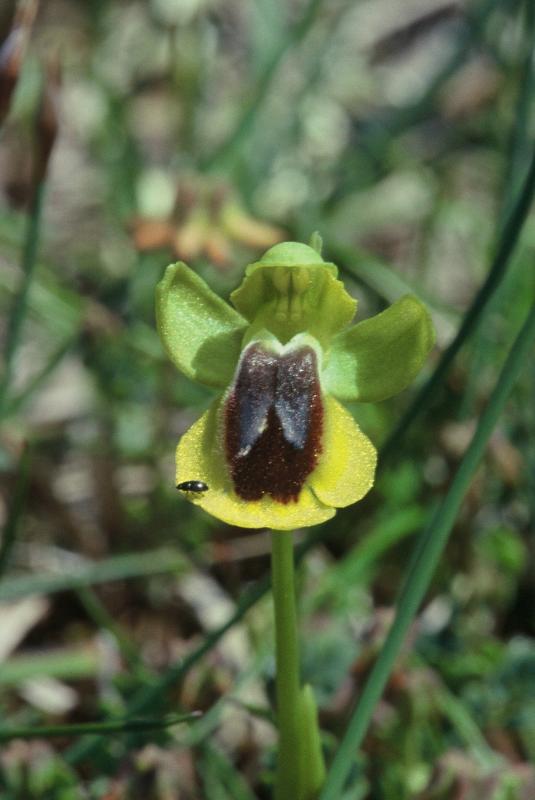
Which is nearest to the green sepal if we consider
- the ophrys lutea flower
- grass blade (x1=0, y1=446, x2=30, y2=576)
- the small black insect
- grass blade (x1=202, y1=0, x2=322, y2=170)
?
the ophrys lutea flower

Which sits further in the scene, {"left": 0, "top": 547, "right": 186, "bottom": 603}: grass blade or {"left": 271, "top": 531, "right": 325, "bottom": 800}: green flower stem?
{"left": 0, "top": 547, "right": 186, "bottom": 603}: grass blade

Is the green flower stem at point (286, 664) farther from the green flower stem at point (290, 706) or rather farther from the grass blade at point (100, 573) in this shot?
the grass blade at point (100, 573)

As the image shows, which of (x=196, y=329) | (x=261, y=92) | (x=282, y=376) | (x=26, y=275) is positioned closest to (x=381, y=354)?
(x=282, y=376)

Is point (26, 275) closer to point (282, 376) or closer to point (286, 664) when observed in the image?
point (282, 376)

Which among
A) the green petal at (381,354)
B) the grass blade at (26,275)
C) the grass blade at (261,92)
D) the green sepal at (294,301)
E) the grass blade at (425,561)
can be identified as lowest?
the grass blade at (425,561)

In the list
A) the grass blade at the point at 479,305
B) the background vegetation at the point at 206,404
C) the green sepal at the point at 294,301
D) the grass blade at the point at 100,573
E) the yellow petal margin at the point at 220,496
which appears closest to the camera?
the yellow petal margin at the point at 220,496

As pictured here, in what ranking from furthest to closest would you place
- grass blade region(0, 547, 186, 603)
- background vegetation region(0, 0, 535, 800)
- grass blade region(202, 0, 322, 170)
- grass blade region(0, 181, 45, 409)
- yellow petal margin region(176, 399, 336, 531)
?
1. grass blade region(202, 0, 322, 170)
2. grass blade region(0, 547, 186, 603)
3. grass blade region(0, 181, 45, 409)
4. background vegetation region(0, 0, 535, 800)
5. yellow petal margin region(176, 399, 336, 531)

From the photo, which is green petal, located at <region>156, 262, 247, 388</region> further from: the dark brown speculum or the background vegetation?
the background vegetation

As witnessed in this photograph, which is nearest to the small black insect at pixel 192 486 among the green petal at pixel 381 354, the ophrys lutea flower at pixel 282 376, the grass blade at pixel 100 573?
the ophrys lutea flower at pixel 282 376
